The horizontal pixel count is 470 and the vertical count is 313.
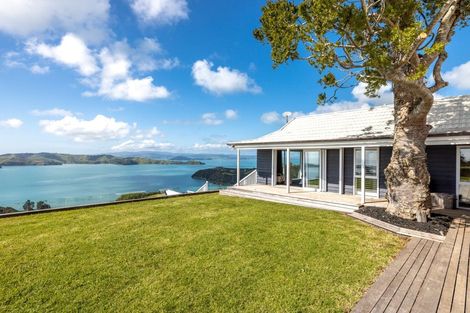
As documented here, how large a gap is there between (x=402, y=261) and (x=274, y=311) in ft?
9.43

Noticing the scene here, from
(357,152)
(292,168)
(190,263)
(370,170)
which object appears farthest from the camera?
(292,168)

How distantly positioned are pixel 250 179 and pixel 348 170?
5.57 metres

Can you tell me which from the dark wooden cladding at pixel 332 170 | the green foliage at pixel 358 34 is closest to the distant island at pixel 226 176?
the dark wooden cladding at pixel 332 170

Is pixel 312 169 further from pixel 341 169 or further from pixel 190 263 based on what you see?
pixel 190 263

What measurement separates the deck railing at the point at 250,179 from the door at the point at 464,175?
355 inches

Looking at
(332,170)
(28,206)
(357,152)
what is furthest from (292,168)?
(28,206)

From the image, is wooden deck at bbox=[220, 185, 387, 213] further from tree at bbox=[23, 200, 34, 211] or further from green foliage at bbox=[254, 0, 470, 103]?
tree at bbox=[23, 200, 34, 211]

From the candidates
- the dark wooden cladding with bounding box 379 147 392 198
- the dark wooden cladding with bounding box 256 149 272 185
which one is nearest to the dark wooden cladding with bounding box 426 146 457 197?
the dark wooden cladding with bounding box 379 147 392 198

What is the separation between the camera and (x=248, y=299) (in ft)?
10.1

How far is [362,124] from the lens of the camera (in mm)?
10625

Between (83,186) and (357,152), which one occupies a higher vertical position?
(357,152)

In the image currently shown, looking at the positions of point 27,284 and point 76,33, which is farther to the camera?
point 76,33

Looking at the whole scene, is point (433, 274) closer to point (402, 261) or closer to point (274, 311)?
point (402, 261)

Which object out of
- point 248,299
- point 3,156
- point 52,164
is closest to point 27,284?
point 248,299
